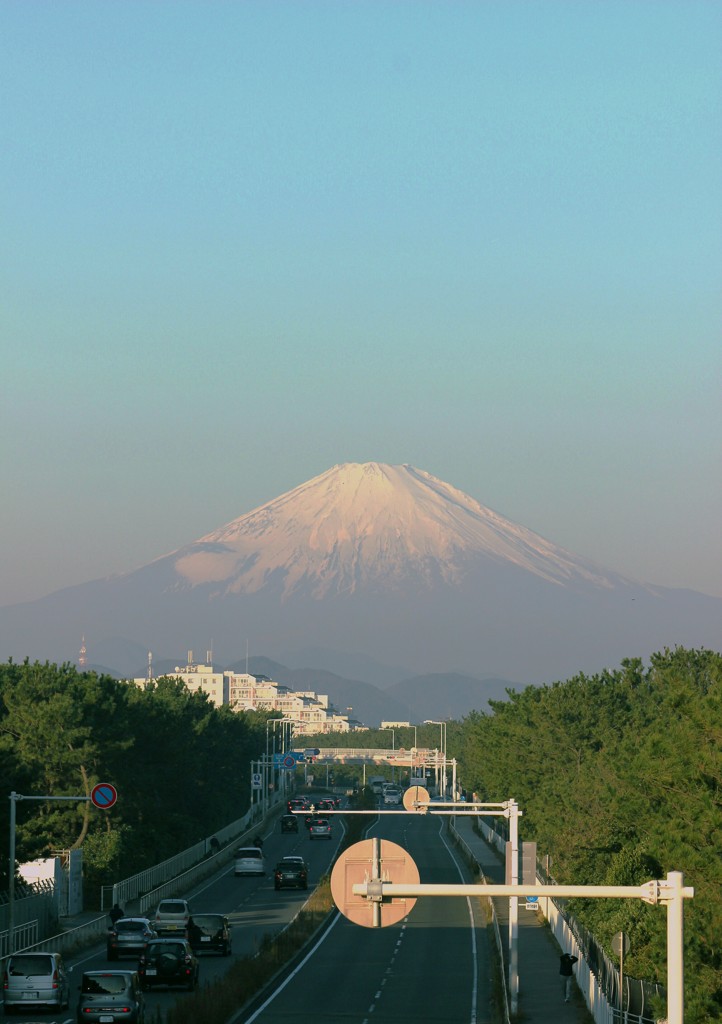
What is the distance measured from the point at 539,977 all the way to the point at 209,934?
14.1 meters

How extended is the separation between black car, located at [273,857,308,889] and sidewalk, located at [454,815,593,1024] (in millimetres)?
11318

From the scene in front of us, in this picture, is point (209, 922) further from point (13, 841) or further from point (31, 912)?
point (31, 912)

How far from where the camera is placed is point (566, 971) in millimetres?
50969

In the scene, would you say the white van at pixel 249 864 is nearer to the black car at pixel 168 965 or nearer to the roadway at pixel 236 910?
the roadway at pixel 236 910

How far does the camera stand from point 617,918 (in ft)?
191

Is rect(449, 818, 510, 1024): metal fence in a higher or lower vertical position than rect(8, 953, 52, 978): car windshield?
lower

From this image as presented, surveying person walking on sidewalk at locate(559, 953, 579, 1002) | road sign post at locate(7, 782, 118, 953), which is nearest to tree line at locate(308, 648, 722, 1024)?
person walking on sidewalk at locate(559, 953, 579, 1002)

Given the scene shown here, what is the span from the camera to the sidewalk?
4971 centimetres

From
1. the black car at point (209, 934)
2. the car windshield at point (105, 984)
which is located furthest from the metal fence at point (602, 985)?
the black car at point (209, 934)

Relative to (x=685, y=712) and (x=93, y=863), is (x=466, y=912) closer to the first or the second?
(x=93, y=863)

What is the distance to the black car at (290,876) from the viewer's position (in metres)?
→ 99.3

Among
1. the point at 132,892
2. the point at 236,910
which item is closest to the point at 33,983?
the point at 236,910

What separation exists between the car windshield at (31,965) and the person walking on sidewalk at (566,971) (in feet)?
50.7

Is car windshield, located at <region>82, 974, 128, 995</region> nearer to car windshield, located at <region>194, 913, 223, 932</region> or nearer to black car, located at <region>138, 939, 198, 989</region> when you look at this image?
black car, located at <region>138, 939, 198, 989</region>
